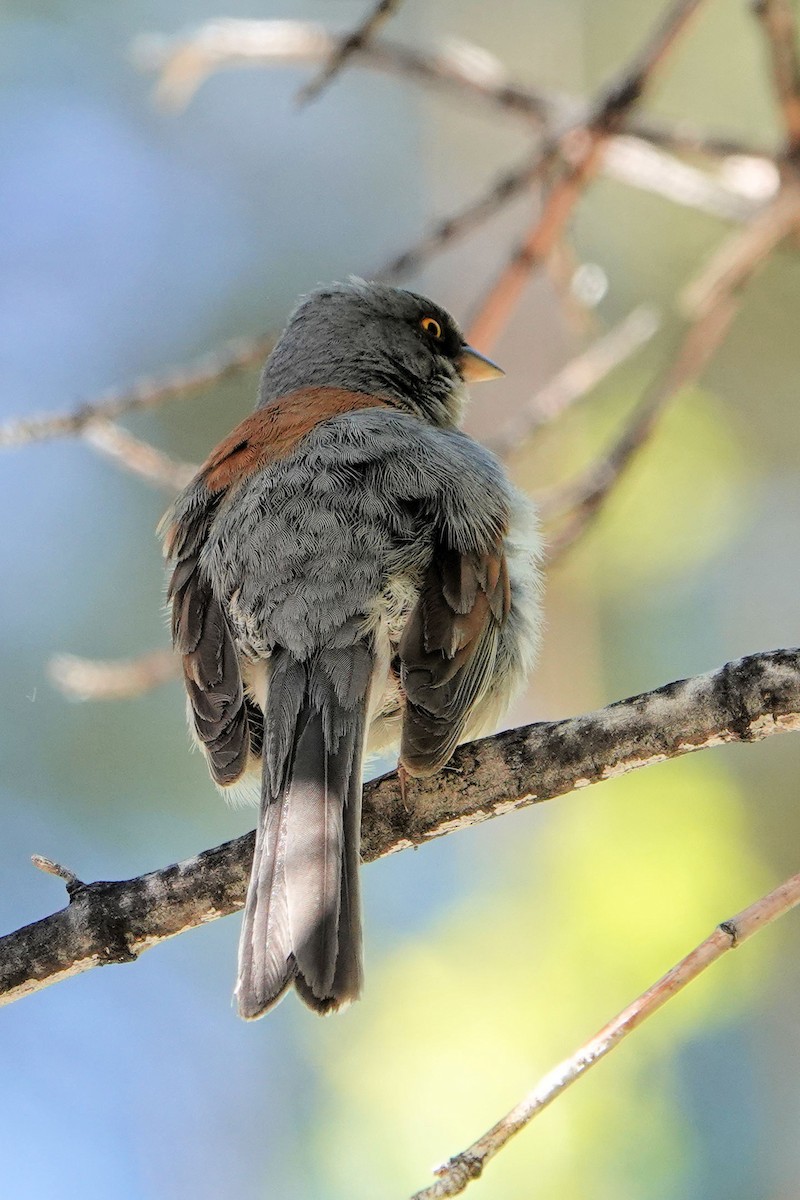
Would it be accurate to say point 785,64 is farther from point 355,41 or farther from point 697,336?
point 355,41

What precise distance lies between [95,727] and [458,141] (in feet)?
15.5

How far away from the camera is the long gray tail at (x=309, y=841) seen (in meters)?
2.60

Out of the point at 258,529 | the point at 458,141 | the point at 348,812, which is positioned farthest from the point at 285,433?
the point at 458,141

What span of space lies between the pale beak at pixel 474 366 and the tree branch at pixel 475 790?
2202 millimetres

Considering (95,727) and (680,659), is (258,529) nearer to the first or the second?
(680,659)

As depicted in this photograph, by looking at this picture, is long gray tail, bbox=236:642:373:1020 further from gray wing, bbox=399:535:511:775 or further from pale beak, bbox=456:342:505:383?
pale beak, bbox=456:342:505:383

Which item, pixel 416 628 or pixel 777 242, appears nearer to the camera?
pixel 416 628

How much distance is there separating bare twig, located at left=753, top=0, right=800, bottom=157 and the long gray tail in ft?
7.90

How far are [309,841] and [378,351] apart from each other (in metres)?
2.46

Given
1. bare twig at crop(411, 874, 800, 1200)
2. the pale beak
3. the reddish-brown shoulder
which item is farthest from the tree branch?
the pale beak

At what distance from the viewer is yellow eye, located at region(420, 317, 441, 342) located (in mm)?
4918

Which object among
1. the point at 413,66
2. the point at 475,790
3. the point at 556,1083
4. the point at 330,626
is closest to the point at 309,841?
the point at 475,790

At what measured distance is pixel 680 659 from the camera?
669 cm

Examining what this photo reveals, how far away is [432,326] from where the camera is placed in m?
4.93
